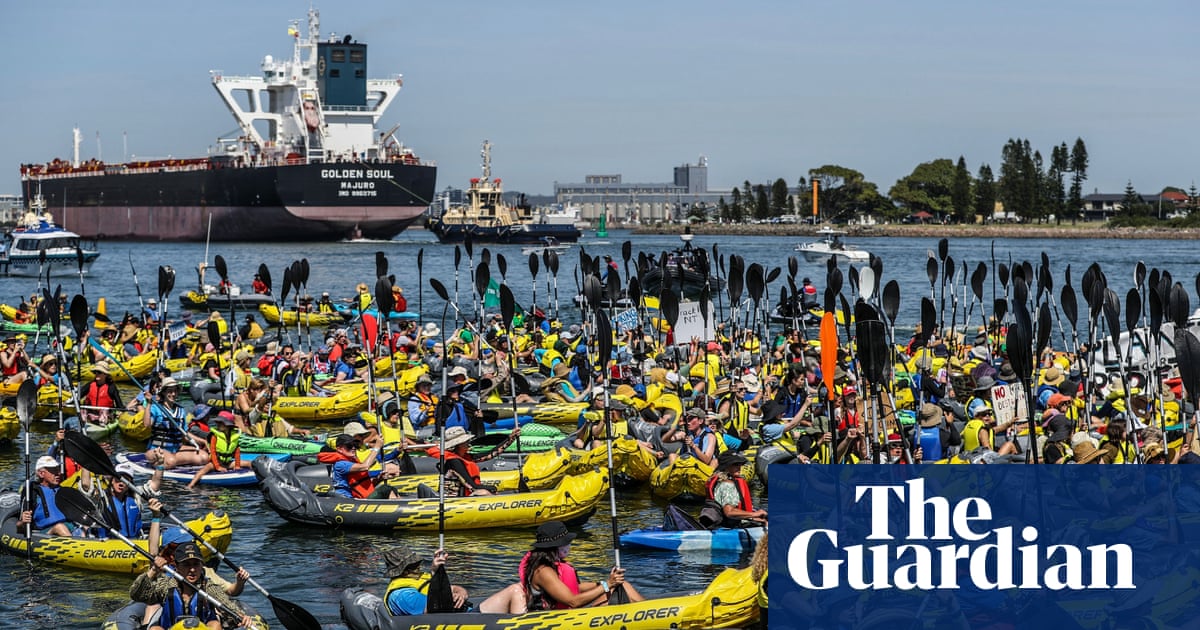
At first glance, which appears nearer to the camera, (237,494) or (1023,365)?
(1023,365)

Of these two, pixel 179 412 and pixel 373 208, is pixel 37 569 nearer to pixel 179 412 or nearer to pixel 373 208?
pixel 179 412

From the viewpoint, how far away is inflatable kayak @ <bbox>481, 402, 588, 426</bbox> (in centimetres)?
2319

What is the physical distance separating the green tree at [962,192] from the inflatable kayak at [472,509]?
158264mm

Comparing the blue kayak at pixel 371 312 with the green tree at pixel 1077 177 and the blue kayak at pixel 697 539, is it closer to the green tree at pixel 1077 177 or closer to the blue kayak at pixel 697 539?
the blue kayak at pixel 697 539

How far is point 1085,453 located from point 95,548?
10.2 meters

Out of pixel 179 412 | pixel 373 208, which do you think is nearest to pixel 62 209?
pixel 373 208

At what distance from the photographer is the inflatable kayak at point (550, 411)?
76.1ft

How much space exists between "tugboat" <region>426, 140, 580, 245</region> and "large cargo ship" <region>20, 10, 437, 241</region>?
28.4 ft

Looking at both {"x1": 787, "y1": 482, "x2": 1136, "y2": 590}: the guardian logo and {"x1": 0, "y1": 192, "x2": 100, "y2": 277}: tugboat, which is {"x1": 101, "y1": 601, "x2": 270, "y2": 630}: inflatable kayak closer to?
{"x1": 787, "y1": 482, "x2": 1136, "y2": 590}: the guardian logo

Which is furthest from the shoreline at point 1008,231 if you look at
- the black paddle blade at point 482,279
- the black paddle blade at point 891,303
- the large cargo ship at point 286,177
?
the black paddle blade at point 891,303

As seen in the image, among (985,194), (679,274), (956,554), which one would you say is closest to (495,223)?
(679,274)

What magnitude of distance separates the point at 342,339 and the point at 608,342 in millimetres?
12209

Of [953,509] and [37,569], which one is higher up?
[953,509]

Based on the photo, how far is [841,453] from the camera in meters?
15.0
